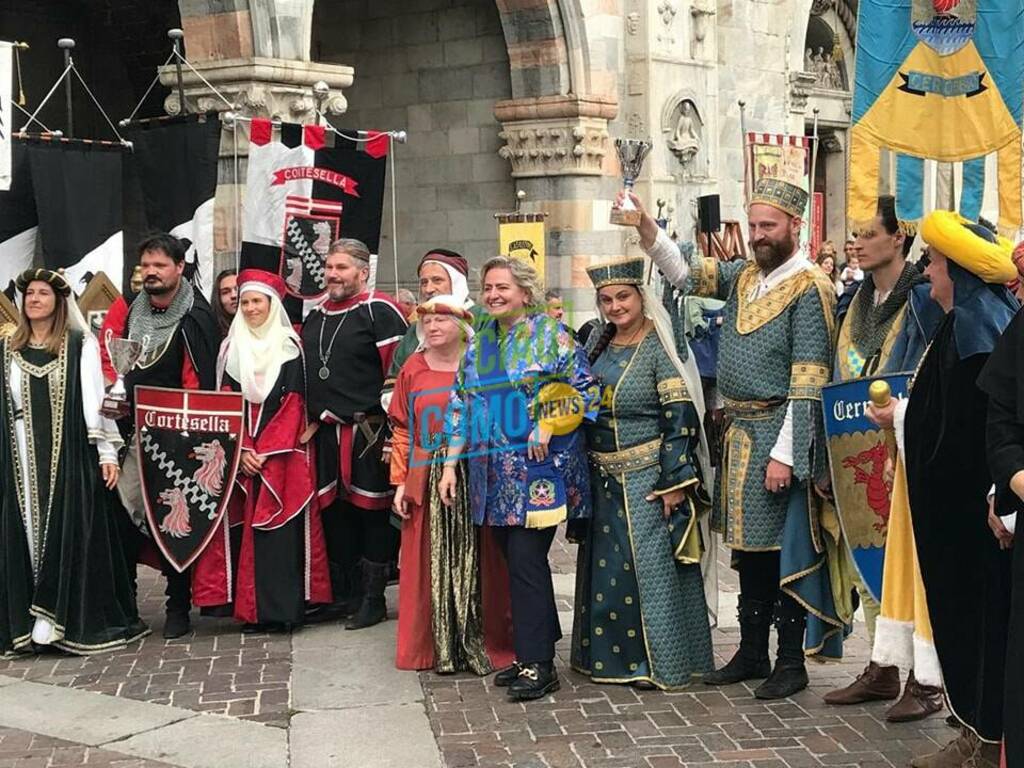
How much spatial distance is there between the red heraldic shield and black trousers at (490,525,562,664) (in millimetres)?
1647

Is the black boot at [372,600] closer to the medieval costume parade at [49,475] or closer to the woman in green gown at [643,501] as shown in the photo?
the medieval costume parade at [49,475]

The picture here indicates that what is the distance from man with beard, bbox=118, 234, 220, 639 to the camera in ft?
23.0

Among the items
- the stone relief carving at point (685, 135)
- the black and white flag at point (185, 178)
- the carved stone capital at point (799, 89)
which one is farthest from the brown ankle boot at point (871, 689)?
the carved stone capital at point (799, 89)

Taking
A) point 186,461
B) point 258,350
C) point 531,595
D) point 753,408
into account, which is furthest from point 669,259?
point 186,461

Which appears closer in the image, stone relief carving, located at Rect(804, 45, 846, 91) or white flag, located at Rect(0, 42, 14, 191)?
white flag, located at Rect(0, 42, 14, 191)

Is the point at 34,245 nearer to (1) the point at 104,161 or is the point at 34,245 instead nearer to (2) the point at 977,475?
(1) the point at 104,161

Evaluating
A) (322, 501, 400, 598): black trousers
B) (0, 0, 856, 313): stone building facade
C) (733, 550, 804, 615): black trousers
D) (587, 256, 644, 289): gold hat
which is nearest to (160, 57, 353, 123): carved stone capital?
(0, 0, 856, 313): stone building facade

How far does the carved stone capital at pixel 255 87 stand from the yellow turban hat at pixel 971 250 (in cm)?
643

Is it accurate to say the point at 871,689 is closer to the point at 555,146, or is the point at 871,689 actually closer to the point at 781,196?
the point at 781,196

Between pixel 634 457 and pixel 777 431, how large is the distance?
1.97ft

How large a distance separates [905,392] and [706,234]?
21.7 ft

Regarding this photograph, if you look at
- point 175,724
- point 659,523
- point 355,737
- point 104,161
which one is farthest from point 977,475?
point 104,161

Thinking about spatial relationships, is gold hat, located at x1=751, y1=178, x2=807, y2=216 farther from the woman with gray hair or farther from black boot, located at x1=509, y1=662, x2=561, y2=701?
black boot, located at x1=509, y1=662, x2=561, y2=701

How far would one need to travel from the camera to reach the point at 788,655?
595 cm
